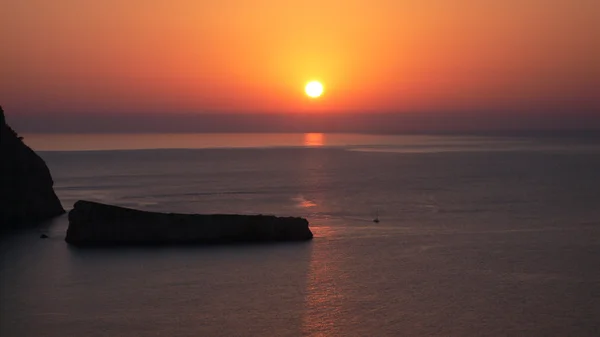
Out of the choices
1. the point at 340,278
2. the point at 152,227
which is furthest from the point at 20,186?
the point at 340,278

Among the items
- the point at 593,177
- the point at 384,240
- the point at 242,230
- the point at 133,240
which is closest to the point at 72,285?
the point at 133,240

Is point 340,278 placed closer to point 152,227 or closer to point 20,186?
point 152,227

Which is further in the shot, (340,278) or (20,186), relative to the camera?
(20,186)

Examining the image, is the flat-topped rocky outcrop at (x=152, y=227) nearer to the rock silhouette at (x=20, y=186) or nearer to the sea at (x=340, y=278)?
the sea at (x=340, y=278)

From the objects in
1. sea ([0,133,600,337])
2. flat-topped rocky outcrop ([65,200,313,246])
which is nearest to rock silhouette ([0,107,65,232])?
sea ([0,133,600,337])

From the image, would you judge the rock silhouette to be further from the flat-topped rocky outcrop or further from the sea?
the flat-topped rocky outcrop

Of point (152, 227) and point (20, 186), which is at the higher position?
point (20, 186)

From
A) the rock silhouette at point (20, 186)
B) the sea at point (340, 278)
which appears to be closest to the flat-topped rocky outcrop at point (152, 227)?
the sea at point (340, 278)
